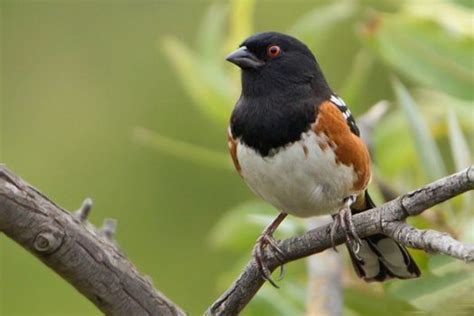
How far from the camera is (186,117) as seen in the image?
592 centimetres

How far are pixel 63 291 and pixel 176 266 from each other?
567 mm

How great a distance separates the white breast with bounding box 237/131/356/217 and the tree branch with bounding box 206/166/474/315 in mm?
234

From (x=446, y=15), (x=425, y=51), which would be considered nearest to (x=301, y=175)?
(x=425, y=51)

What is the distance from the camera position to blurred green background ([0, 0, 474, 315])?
3.47 metres

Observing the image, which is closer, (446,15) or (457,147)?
(457,147)

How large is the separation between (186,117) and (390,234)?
3.56 metres

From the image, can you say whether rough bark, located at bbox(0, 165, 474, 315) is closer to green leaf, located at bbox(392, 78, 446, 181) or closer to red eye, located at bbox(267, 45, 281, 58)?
green leaf, located at bbox(392, 78, 446, 181)

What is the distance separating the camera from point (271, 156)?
123 inches

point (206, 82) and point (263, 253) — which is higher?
point (206, 82)

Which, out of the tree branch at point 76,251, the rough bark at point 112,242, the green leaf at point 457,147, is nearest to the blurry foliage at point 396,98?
the green leaf at point 457,147

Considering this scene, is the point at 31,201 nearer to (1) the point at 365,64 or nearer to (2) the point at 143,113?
(1) the point at 365,64

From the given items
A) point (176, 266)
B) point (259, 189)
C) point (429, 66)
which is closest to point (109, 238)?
point (259, 189)

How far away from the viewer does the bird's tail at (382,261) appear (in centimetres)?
314

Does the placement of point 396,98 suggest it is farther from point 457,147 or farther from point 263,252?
point 263,252
